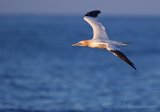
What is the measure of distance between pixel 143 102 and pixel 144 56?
23.6 m

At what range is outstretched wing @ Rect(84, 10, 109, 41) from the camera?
863 inches

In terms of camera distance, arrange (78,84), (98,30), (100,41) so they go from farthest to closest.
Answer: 1. (78,84)
2. (98,30)
3. (100,41)

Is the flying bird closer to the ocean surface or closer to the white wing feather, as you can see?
the white wing feather

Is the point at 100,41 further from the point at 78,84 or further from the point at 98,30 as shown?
the point at 78,84

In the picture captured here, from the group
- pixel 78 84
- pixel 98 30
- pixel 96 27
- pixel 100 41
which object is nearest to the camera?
pixel 100 41

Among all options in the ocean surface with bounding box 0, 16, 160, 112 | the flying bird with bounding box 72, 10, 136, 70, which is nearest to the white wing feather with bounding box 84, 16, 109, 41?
the flying bird with bounding box 72, 10, 136, 70

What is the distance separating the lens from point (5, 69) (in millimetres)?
43219

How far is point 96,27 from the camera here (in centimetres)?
2245

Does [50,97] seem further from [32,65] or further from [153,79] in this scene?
[32,65]

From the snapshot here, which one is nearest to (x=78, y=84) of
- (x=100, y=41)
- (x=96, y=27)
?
(x=96, y=27)

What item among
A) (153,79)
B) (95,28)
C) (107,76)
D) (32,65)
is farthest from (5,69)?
(95,28)

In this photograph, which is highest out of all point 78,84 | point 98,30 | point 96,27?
point 78,84

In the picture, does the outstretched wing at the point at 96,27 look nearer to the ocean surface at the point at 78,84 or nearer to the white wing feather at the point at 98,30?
the white wing feather at the point at 98,30

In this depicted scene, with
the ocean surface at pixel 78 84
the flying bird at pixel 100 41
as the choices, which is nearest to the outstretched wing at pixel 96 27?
the flying bird at pixel 100 41
